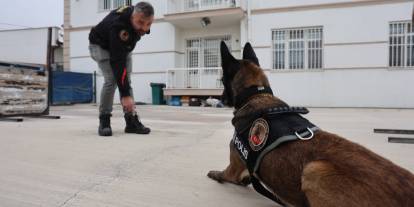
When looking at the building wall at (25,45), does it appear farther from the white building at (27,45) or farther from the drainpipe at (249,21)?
the drainpipe at (249,21)

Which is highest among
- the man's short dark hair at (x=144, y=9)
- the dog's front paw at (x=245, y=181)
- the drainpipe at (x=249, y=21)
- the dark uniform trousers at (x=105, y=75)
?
the drainpipe at (x=249, y=21)

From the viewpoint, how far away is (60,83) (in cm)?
1341

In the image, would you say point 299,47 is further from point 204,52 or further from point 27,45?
point 27,45

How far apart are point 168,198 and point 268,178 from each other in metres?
0.58

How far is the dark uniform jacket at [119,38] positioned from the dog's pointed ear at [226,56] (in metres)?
1.88

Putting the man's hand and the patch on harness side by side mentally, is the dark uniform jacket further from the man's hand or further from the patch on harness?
the patch on harness

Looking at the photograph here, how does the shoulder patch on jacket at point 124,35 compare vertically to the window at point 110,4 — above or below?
below

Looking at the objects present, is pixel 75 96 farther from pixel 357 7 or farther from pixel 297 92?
pixel 357 7

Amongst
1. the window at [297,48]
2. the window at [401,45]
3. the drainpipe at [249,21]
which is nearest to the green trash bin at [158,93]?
the drainpipe at [249,21]

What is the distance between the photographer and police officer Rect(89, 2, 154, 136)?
354 centimetres

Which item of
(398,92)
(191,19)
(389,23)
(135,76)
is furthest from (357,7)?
(135,76)

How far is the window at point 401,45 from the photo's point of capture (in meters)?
11.1

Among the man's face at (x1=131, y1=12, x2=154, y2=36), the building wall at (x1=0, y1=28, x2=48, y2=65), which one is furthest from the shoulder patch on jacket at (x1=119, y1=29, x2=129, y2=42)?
the building wall at (x1=0, y1=28, x2=48, y2=65)

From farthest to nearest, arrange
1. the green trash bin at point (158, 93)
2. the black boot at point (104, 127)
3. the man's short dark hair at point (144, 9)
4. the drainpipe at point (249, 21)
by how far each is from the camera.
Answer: the green trash bin at point (158, 93) < the drainpipe at point (249, 21) < the black boot at point (104, 127) < the man's short dark hair at point (144, 9)
